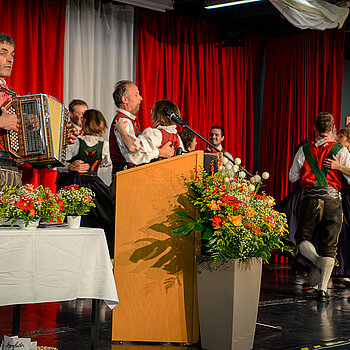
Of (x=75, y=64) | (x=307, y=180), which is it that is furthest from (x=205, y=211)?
(x=75, y=64)

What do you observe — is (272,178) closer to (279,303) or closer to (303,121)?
(303,121)

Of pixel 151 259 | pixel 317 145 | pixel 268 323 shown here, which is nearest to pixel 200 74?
pixel 317 145

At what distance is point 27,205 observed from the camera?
266 cm

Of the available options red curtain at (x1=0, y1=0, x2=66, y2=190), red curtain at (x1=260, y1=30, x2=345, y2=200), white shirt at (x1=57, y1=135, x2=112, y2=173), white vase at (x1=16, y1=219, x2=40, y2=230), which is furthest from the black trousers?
white vase at (x1=16, y1=219, x2=40, y2=230)

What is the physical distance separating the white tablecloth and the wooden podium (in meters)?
0.46

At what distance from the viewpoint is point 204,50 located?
7.94 meters

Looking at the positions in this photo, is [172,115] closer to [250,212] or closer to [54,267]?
[250,212]

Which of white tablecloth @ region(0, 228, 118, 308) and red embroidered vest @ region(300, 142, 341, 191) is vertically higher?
red embroidered vest @ region(300, 142, 341, 191)

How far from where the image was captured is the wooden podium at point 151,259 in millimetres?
3348

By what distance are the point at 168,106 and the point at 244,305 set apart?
1531 millimetres

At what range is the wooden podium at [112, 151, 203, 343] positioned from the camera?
132 inches

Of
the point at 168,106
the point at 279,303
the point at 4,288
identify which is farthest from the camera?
the point at 279,303

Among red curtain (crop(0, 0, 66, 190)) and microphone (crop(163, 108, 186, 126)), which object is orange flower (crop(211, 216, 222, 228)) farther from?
red curtain (crop(0, 0, 66, 190))

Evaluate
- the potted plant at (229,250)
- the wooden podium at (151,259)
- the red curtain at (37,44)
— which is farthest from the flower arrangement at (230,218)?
the red curtain at (37,44)
